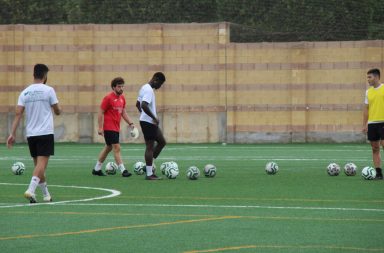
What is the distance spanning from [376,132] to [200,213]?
7.49m

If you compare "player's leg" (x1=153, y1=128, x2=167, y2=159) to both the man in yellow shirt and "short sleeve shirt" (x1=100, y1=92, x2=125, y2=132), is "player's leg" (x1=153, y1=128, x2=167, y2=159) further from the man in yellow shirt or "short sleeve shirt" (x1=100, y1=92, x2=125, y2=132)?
the man in yellow shirt

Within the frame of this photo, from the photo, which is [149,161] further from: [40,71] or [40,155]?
[40,71]

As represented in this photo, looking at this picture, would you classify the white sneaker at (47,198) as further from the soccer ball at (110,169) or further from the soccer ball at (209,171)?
the soccer ball at (110,169)

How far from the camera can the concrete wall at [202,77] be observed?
39.1 metres

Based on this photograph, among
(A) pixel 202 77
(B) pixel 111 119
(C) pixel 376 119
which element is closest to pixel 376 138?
(C) pixel 376 119

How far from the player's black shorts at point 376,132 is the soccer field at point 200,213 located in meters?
0.89

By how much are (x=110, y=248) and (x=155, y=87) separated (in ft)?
35.3

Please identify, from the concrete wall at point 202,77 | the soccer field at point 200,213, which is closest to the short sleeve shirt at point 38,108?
the soccer field at point 200,213

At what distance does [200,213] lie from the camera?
14.9 m

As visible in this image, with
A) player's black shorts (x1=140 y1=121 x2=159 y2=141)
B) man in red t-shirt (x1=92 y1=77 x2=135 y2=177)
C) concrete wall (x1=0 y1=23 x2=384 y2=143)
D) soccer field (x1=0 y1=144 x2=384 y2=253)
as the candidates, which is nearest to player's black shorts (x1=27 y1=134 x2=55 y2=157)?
soccer field (x1=0 y1=144 x2=384 y2=253)

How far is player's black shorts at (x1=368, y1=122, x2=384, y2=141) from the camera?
21359 millimetres

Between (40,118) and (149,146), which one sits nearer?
(40,118)

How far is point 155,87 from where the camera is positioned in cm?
2202

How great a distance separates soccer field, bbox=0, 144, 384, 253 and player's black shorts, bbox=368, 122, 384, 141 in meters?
0.89
